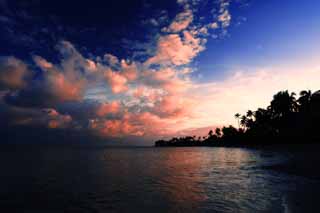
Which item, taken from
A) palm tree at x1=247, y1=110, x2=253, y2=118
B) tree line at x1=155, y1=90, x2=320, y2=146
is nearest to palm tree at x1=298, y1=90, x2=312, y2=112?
tree line at x1=155, y1=90, x2=320, y2=146

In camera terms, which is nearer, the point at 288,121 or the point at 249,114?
the point at 288,121

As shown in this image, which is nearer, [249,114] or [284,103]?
[284,103]

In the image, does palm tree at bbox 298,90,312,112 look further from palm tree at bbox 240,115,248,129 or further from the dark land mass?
palm tree at bbox 240,115,248,129

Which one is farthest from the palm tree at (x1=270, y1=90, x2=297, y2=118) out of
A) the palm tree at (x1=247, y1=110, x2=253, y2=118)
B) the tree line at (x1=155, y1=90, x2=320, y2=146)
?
the palm tree at (x1=247, y1=110, x2=253, y2=118)

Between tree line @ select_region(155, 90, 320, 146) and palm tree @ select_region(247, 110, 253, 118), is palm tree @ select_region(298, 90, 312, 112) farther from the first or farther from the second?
palm tree @ select_region(247, 110, 253, 118)

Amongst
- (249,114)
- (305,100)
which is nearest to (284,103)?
(305,100)

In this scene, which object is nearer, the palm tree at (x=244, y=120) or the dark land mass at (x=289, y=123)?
the dark land mass at (x=289, y=123)

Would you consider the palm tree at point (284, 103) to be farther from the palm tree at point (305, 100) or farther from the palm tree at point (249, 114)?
the palm tree at point (249, 114)

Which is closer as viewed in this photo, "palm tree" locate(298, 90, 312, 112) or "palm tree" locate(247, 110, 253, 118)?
"palm tree" locate(298, 90, 312, 112)

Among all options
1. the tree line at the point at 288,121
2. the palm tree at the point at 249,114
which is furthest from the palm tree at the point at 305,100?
the palm tree at the point at 249,114

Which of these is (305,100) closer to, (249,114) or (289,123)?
(289,123)

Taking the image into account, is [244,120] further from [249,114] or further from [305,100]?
[305,100]

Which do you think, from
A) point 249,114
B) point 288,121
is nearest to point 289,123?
point 288,121

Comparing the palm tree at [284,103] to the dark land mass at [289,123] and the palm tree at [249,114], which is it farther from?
the palm tree at [249,114]
